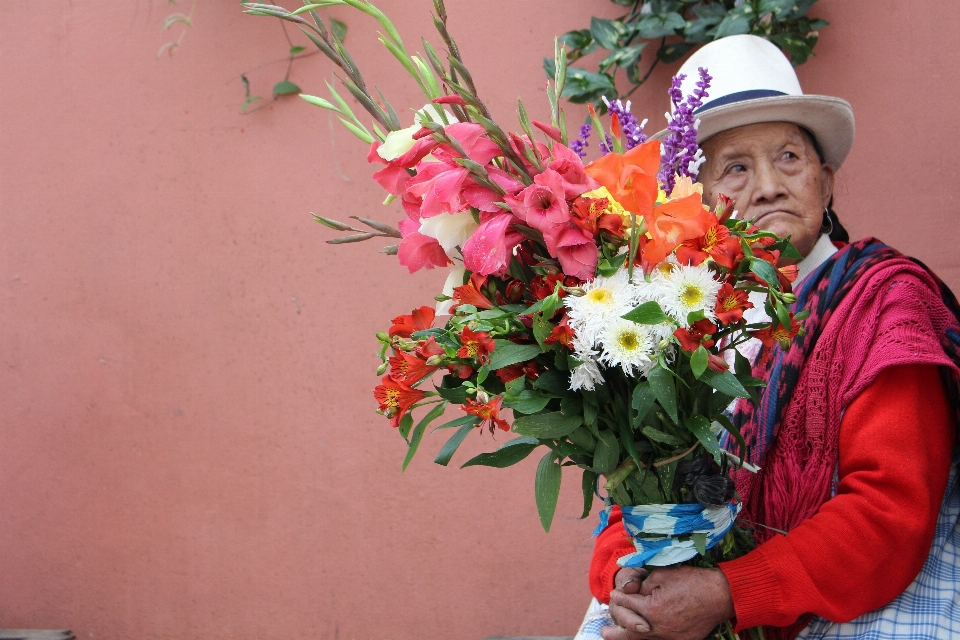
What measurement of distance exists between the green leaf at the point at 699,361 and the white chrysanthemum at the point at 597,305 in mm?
107

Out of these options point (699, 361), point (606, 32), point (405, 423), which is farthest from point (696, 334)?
point (606, 32)

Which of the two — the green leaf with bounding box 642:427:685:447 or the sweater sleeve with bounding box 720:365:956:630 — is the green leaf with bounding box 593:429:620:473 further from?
the sweater sleeve with bounding box 720:365:956:630

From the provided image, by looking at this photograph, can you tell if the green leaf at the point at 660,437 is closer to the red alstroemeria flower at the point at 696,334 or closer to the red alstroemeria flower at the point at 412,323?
the red alstroemeria flower at the point at 696,334

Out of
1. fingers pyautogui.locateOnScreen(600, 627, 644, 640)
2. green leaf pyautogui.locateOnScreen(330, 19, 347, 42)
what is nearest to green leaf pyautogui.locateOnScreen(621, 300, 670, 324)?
fingers pyautogui.locateOnScreen(600, 627, 644, 640)

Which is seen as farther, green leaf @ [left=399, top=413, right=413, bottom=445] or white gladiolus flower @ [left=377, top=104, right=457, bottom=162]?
green leaf @ [left=399, top=413, right=413, bottom=445]

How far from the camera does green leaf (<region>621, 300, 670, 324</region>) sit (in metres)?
1.29

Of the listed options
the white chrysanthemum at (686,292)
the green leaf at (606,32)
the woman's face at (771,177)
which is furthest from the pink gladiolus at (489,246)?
the green leaf at (606,32)

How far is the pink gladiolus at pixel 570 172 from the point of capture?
1322 mm

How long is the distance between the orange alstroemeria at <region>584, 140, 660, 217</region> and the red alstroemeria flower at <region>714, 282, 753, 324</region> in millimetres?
166

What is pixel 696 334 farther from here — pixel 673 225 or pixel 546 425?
pixel 546 425

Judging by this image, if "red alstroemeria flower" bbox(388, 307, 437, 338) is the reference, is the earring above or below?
above

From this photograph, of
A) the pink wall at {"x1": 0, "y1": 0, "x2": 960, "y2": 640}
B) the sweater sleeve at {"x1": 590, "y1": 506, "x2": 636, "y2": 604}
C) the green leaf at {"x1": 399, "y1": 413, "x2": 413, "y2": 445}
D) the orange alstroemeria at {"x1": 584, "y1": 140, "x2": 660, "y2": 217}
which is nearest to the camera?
the orange alstroemeria at {"x1": 584, "y1": 140, "x2": 660, "y2": 217}

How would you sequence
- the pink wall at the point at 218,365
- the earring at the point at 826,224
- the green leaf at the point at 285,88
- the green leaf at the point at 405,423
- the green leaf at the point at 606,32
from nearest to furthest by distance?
the green leaf at the point at 405,423, the earring at the point at 826,224, the green leaf at the point at 606,32, the pink wall at the point at 218,365, the green leaf at the point at 285,88

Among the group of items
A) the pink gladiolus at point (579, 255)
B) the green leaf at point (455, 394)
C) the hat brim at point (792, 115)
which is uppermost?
the hat brim at point (792, 115)
